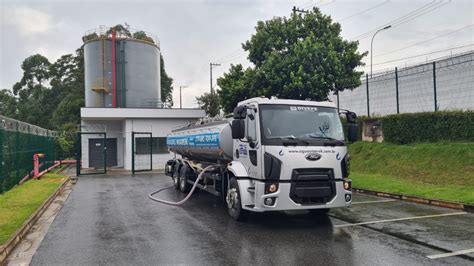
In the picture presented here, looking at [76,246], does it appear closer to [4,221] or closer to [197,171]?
[4,221]

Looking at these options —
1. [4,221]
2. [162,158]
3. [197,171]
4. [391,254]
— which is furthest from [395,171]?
[162,158]

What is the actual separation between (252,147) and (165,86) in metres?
48.7

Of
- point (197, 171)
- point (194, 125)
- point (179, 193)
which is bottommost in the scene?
point (179, 193)

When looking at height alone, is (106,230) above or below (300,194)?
below

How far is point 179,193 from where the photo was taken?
14.6 meters

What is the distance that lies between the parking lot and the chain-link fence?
891 cm

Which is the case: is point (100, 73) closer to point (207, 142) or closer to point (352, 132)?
point (207, 142)

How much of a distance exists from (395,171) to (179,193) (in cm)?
887

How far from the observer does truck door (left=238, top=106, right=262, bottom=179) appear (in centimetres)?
834

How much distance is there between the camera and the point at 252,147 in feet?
28.1

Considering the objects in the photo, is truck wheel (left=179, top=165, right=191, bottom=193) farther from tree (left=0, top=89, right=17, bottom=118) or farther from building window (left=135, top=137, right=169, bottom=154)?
tree (left=0, top=89, right=17, bottom=118)

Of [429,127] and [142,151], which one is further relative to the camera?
[142,151]

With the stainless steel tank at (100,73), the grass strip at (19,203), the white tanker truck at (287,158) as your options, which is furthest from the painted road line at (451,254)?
the stainless steel tank at (100,73)

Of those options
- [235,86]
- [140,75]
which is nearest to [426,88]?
[235,86]
